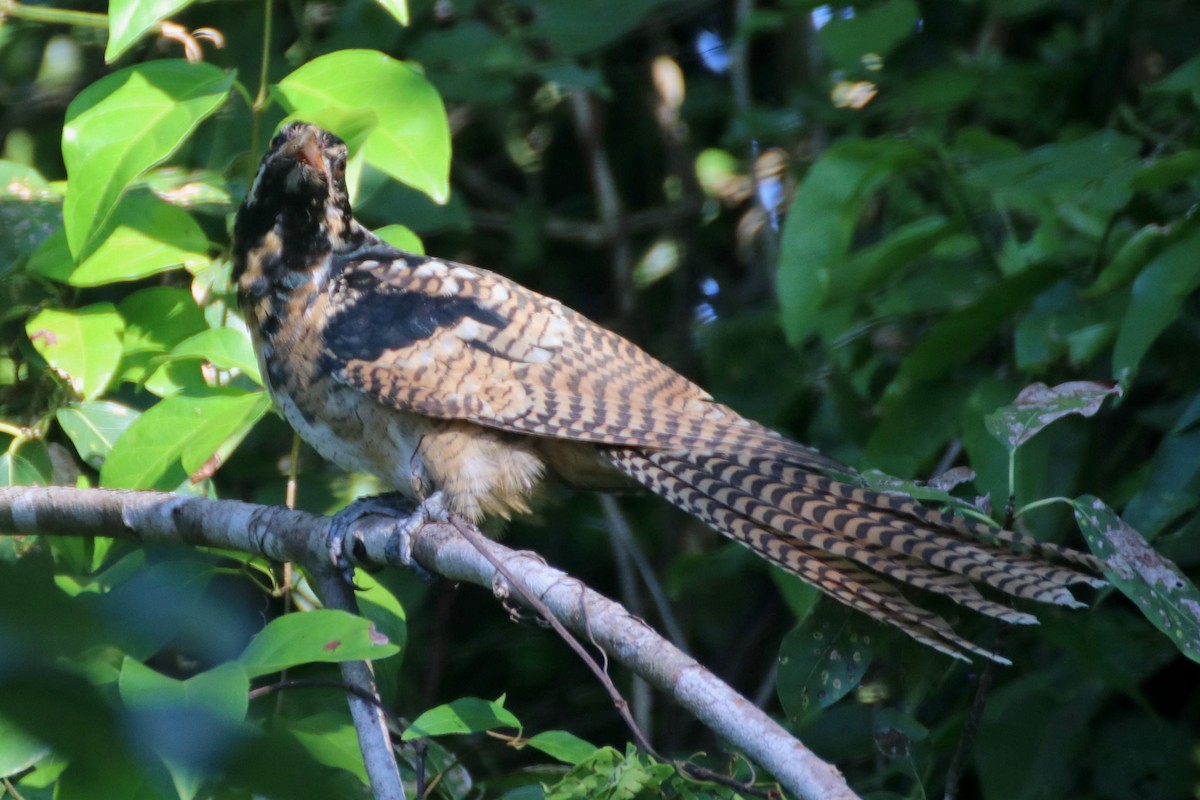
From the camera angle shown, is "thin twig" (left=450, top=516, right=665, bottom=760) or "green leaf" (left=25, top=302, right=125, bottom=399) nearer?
"thin twig" (left=450, top=516, right=665, bottom=760)

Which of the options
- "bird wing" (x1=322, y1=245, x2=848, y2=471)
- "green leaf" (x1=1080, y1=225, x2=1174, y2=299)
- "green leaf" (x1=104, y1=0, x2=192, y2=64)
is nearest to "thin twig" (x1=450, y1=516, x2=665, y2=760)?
"bird wing" (x1=322, y1=245, x2=848, y2=471)

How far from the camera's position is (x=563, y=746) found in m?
1.86

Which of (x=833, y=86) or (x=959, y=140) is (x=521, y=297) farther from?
(x=833, y=86)

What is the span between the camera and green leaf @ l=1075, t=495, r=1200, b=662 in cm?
182

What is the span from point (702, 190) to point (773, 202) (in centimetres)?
38

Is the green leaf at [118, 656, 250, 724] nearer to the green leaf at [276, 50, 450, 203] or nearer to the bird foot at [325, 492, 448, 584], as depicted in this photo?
the bird foot at [325, 492, 448, 584]

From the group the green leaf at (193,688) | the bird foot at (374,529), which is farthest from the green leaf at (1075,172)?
the green leaf at (193,688)

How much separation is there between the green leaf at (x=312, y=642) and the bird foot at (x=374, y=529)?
595mm

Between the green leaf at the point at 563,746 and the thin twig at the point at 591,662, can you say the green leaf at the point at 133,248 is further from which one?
the green leaf at the point at 563,746

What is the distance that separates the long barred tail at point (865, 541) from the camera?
198 cm

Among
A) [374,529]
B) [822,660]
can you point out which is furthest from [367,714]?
[822,660]

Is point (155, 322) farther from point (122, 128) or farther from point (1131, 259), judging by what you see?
point (1131, 259)

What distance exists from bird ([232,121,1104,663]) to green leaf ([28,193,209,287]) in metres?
0.17

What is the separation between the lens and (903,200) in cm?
383
